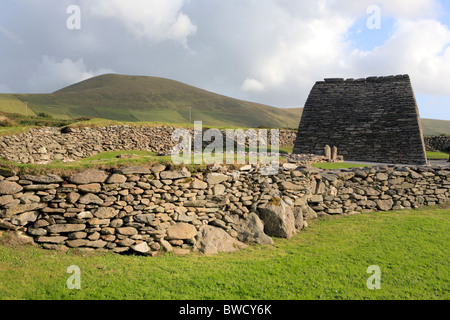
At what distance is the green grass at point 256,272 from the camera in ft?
18.6

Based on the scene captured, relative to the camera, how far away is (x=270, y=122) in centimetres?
15275

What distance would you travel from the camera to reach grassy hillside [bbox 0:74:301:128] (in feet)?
322

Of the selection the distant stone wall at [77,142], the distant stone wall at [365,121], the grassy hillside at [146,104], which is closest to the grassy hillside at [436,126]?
the grassy hillside at [146,104]

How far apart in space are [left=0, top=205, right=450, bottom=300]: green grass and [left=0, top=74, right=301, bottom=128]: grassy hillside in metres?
89.2

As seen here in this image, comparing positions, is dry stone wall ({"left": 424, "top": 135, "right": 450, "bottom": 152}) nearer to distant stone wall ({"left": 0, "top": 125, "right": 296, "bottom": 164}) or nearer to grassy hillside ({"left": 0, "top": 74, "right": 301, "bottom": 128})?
distant stone wall ({"left": 0, "top": 125, "right": 296, "bottom": 164})

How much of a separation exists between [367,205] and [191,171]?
8031mm

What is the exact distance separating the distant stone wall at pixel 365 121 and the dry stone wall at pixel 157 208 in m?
19.2

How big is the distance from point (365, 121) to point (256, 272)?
2610 centimetres

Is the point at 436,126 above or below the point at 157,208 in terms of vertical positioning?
above

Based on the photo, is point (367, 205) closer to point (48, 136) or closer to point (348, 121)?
point (348, 121)

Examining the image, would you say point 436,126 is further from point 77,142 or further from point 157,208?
point 157,208

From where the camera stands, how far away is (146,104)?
120 metres

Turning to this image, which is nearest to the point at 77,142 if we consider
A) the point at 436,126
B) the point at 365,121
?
the point at 365,121
